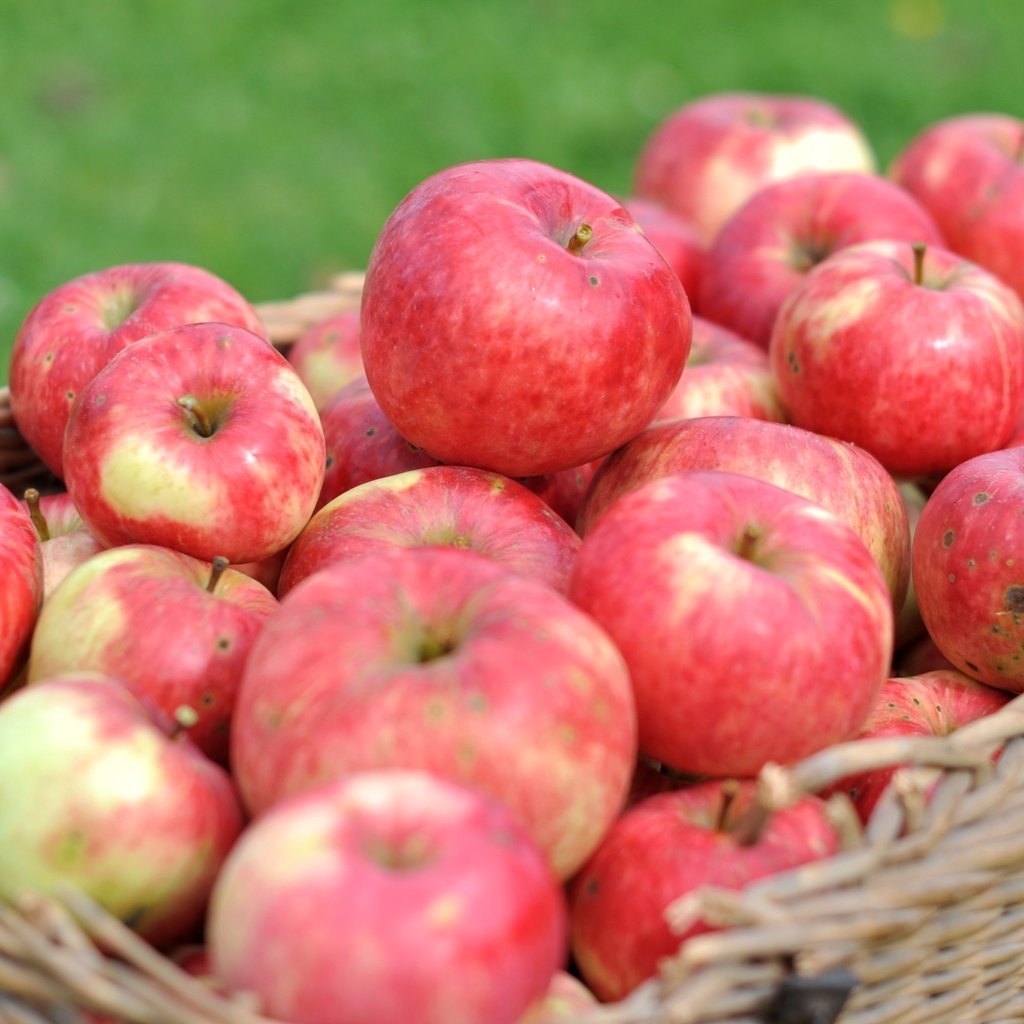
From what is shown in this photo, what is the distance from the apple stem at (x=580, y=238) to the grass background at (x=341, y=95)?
2004 millimetres

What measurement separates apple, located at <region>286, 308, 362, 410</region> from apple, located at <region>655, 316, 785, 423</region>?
1.34 feet

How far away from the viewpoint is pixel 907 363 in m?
1.51

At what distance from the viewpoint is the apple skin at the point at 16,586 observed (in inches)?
47.7

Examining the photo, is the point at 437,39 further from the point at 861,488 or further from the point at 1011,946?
the point at 1011,946

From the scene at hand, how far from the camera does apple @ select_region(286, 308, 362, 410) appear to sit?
1.76 m

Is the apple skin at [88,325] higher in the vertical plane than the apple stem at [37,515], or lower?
higher

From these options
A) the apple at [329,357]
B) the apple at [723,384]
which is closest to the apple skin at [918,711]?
the apple at [723,384]

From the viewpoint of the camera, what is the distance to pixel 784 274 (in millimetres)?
1928

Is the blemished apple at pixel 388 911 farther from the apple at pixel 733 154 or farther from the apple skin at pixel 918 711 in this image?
the apple at pixel 733 154

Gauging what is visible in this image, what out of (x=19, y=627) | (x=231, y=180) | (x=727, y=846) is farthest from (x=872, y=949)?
(x=231, y=180)

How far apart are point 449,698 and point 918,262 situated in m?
0.95

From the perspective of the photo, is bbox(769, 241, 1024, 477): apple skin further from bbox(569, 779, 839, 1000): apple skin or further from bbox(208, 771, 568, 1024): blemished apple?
bbox(208, 771, 568, 1024): blemished apple

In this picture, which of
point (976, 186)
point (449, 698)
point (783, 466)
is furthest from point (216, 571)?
point (976, 186)

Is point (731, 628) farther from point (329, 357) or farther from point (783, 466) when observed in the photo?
point (329, 357)
